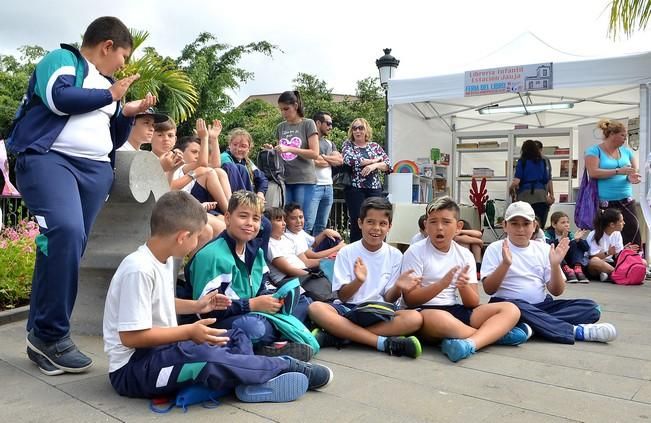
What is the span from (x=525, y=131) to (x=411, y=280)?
8863 mm

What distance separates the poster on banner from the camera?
26.6 ft

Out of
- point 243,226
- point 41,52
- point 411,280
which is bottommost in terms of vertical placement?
point 411,280

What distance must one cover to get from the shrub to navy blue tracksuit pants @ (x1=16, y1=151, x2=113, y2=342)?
5.96ft

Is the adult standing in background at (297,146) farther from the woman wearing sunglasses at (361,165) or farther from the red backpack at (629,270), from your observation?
the red backpack at (629,270)

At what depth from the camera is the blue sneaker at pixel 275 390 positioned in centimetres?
256

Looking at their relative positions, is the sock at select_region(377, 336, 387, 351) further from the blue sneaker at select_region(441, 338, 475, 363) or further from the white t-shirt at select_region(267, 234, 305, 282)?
the white t-shirt at select_region(267, 234, 305, 282)

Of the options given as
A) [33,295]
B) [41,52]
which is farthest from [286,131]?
[41,52]

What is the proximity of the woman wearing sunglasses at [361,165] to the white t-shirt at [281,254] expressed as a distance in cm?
202

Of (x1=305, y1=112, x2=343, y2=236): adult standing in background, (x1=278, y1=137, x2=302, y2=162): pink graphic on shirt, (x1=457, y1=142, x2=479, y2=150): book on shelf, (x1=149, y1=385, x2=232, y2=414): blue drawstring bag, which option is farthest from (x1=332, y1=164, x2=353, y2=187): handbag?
(x1=457, y1=142, x2=479, y2=150): book on shelf

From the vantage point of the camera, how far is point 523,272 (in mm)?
4090

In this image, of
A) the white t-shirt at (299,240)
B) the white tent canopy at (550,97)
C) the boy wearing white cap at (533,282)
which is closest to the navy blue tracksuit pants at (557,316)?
the boy wearing white cap at (533,282)

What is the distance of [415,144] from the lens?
1028cm

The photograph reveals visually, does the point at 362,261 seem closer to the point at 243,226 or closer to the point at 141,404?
the point at 243,226

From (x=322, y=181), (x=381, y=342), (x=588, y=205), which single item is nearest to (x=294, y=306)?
(x=381, y=342)
